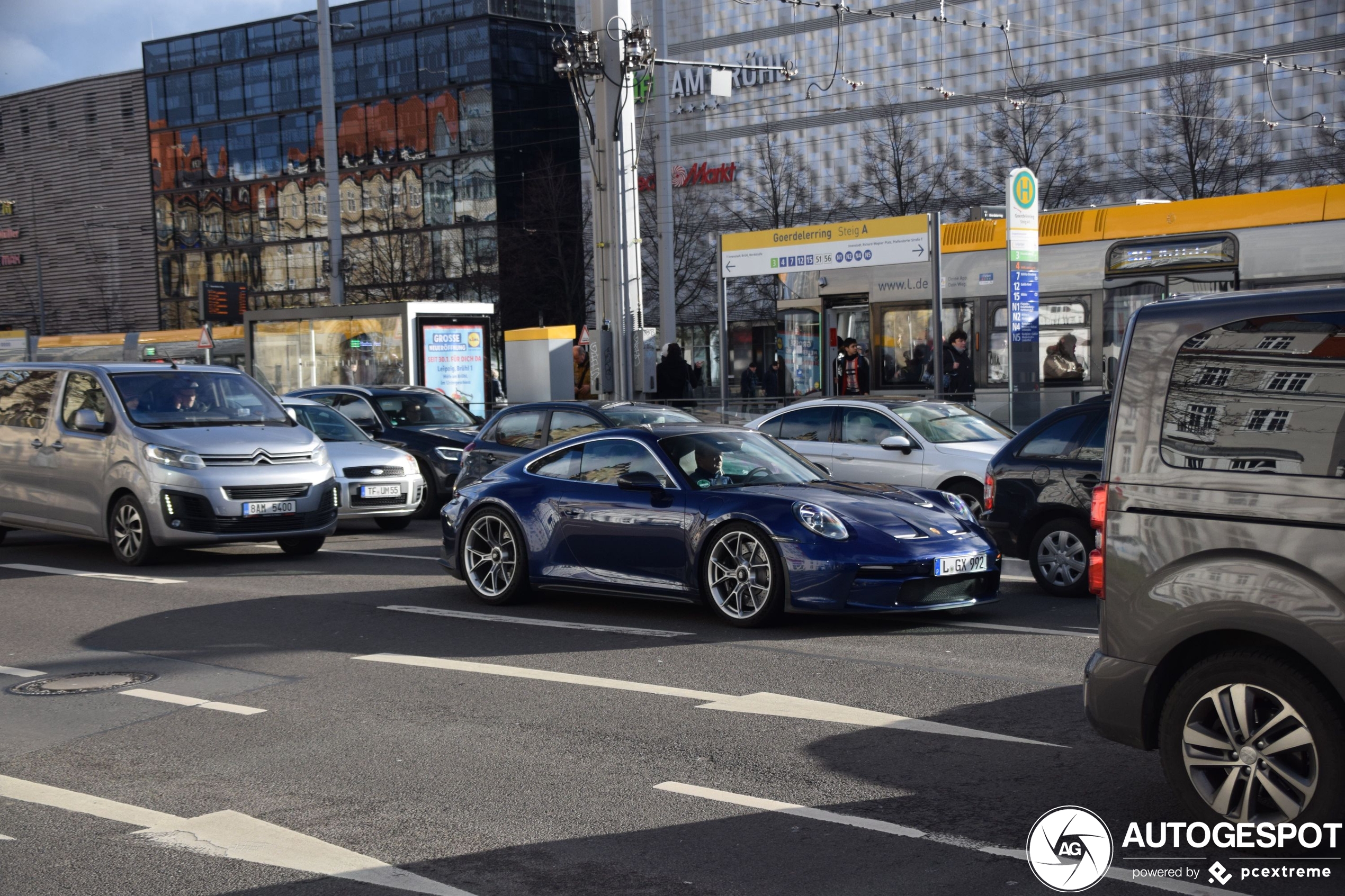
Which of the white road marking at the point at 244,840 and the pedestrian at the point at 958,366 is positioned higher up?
the pedestrian at the point at 958,366

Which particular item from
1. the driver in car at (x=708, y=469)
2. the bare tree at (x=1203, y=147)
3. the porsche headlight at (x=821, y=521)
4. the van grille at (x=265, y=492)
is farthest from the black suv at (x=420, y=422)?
the bare tree at (x=1203, y=147)

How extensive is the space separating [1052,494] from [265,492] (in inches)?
271

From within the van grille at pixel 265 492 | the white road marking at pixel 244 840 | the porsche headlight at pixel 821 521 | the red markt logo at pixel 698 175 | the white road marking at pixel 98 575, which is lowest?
the white road marking at pixel 98 575

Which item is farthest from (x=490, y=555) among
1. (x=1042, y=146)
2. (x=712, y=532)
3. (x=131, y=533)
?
(x=1042, y=146)

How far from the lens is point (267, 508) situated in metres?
13.4

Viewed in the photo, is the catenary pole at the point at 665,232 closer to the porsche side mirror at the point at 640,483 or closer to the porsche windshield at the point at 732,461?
the porsche windshield at the point at 732,461

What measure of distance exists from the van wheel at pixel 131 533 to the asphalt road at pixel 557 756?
297 cm

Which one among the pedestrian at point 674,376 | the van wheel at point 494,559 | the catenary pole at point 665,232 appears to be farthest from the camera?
the catenary pole at point 665,232

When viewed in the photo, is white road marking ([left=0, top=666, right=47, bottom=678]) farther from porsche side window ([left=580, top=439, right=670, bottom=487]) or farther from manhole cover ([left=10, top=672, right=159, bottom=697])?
porsche side window ([left=580, top=439, right=670, bottom=487])

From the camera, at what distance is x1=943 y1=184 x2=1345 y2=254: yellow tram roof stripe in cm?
1814

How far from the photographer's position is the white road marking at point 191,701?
7285 mm

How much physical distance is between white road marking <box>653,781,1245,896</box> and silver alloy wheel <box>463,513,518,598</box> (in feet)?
16.5

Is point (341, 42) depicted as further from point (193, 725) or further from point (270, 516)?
point (193, 725)

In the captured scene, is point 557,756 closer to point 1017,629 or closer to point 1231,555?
point 1231,555
